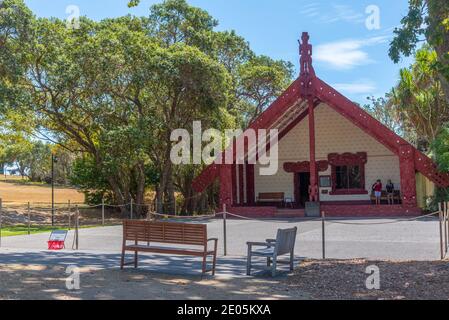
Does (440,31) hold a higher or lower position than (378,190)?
higher

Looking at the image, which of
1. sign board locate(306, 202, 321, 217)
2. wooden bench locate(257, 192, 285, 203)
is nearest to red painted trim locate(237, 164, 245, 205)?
wooden bench locate(257, 192, 285, 203)

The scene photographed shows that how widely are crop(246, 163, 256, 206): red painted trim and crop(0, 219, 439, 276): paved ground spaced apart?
1367cm

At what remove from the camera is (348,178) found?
3195cm

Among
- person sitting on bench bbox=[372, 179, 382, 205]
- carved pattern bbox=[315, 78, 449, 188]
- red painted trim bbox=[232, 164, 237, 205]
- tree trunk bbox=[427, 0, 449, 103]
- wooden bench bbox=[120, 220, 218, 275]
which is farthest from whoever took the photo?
red painted trim bbox=[232, 164, 237, 205]

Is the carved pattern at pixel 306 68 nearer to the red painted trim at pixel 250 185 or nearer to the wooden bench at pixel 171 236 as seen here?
the red painted trim at pixel 250 185

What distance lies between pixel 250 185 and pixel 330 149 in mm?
5431

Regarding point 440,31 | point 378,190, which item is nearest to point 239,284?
point 440,31

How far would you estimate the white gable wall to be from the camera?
1230 inches

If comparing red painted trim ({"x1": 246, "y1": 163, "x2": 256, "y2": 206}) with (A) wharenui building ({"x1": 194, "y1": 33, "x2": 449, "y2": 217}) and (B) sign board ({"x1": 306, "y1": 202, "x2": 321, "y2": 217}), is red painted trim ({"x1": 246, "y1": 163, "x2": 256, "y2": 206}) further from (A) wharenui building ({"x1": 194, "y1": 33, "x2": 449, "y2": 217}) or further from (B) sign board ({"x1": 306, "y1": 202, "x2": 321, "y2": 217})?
(B) sign board ({"x1": 306, "y1": 202, "x2": 321, "y2": 217})

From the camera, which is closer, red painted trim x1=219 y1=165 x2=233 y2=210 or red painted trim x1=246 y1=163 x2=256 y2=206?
red painted trim x1=219 y1=165 x2=233 y2=210

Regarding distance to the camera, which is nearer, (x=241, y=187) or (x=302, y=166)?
(x=241, y=187)

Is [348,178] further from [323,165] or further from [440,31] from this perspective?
[440,31]

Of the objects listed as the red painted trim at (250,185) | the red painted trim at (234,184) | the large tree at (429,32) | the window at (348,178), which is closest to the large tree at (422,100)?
the window at (348,178)

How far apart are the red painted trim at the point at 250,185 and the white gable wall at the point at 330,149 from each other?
37 centimetres
